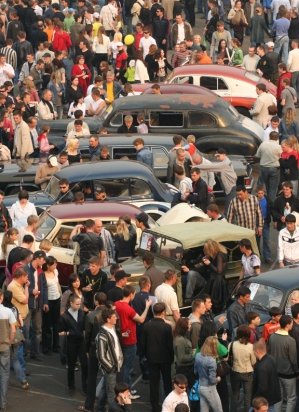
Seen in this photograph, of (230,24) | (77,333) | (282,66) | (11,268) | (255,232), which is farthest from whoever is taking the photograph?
(230,24)

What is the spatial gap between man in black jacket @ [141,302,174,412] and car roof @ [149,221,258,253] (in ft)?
8.27

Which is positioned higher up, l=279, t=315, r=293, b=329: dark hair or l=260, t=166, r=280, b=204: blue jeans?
l=279, t=315, r=293, b=329: dark hair

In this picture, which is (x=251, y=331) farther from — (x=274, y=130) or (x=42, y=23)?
(x=42, y=23)

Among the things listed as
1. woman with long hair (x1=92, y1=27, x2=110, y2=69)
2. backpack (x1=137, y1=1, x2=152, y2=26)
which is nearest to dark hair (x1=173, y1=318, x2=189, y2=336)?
woman with long hair (x1=92, y1=27, x2=110, y2=69)

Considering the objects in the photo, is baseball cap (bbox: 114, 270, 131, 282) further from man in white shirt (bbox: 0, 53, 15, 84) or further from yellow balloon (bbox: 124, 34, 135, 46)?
yellow balloon (bbox: 124, 34, 135, 46)

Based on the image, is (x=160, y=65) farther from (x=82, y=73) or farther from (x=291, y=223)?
(x=291, y=223)

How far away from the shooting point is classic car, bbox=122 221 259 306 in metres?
21.7

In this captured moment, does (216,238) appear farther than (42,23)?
No

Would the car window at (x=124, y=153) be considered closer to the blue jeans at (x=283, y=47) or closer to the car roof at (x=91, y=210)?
the car roof at (x=91, y=210)

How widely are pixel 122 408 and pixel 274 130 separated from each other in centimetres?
1157

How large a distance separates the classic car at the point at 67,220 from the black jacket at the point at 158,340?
13.3 feet

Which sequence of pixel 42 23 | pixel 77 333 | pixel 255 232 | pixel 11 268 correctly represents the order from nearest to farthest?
pixel 77 333 → pixel 11 268 → pixel 255 232 → pixel 42 23

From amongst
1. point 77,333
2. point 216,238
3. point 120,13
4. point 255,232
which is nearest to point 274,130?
point 255,232

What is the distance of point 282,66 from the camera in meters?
34.2
